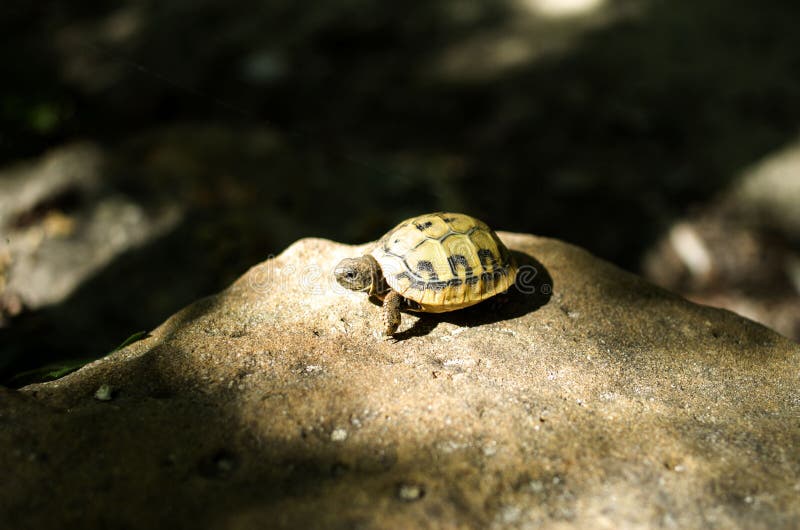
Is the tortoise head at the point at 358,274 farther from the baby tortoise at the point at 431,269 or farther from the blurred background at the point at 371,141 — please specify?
the blurred background at the point at 371,141

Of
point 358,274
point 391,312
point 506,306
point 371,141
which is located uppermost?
point 358,274

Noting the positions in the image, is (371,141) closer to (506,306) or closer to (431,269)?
(506,306)


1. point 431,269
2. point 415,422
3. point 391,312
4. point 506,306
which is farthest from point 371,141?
point 415,422

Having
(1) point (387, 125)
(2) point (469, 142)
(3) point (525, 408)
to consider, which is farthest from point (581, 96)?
(3) point (525, 408)

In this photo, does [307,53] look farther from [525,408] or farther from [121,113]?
[525,408]

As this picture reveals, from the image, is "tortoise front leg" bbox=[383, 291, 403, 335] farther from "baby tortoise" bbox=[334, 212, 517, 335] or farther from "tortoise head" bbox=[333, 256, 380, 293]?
"tortoise head" bbox=[333, 256, 380, 293]

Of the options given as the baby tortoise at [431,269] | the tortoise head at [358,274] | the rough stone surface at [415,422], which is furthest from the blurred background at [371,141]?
the baby tortoise at [431,269]
